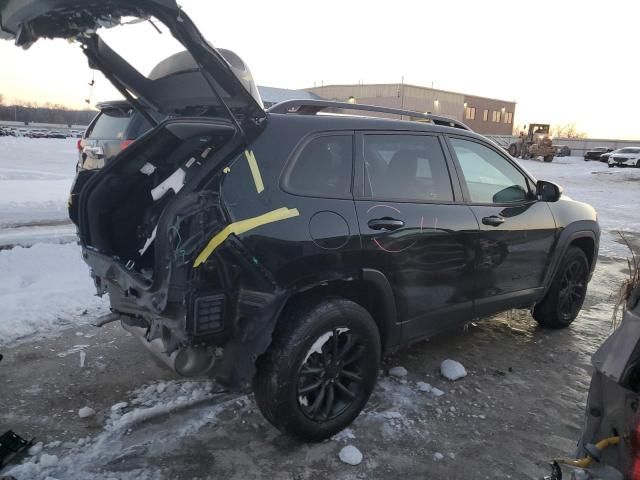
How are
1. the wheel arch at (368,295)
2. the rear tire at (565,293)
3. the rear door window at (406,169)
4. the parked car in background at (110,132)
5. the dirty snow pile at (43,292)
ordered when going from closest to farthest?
1. the wheel arch at (368,295)
2. the rear door window at (406,169)
3. the dirty snow pile at (43,292)
4. the rear tire at (565,293)
5. the parked car in background at (110,132)

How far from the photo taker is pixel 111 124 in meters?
6.50

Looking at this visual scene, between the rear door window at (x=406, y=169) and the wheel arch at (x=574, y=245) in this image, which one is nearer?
the rear door window at (x=406, y=169)

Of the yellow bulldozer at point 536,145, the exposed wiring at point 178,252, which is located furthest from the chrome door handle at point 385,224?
the yellow bulldozer at point 536,145

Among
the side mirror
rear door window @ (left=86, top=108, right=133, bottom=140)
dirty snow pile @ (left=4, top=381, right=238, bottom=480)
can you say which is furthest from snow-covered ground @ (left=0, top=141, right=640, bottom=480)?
rear door window @ (left=86, top=108, right=133, bottom=140)

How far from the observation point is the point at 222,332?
106 inches

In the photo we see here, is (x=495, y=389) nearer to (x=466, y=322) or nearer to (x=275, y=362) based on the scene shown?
(x=466, y=322)

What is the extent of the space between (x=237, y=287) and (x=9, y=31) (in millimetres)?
1698

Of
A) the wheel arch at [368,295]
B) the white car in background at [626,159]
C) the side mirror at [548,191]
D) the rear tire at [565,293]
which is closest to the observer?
the wheel arch at [368,295]

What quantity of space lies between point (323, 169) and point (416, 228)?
2.50 ft

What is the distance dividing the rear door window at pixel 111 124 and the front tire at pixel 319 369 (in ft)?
14.5

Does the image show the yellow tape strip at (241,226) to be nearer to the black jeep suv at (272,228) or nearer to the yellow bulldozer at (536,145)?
the black jeep suv at (272,228)

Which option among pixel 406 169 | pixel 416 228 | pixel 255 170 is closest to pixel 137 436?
pixel 255 170

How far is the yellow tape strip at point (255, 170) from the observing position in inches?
108

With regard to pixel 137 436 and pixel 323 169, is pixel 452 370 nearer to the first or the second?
pixel 323 169
